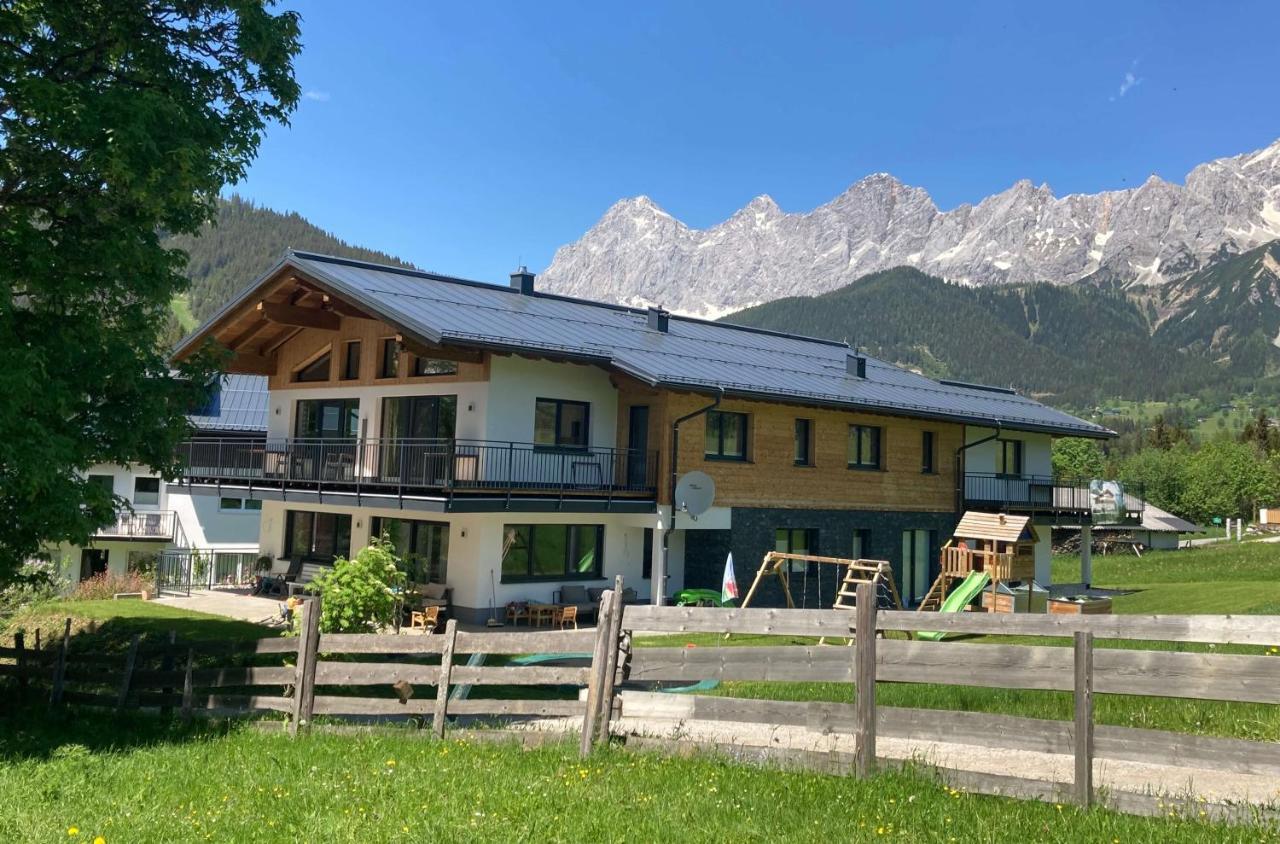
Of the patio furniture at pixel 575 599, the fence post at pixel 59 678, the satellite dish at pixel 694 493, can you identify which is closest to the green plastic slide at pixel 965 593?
the satellite dish at pixel 694 493

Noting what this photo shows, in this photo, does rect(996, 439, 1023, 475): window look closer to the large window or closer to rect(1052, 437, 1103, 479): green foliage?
the large window

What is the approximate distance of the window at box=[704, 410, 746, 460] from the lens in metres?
24.9

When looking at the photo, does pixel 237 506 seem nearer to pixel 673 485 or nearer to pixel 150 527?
pixel 150 527

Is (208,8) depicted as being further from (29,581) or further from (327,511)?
(327,511)

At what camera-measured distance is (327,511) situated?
26.5 meters

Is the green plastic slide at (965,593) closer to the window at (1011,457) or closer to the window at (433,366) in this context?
the window at (433,366)

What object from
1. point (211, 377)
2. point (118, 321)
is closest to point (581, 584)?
point (211, 377)

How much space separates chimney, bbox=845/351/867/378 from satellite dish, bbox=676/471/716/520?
10326 mm

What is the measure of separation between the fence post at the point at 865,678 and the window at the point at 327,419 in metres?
19.8

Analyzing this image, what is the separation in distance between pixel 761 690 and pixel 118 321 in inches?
348

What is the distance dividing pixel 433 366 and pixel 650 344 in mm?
5482

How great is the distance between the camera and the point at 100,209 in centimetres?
1157

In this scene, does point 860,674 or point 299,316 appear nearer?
point 860,674

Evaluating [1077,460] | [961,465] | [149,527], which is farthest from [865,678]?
[1077,460]
